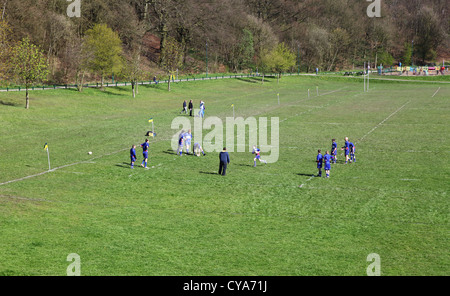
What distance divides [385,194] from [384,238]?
6.57m

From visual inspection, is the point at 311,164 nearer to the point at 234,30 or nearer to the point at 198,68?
the point at 198,68

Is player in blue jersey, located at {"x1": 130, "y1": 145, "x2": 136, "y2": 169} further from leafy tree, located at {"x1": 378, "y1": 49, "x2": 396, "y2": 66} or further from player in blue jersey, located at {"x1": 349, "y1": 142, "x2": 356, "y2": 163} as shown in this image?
leafy tree, located at {"x1": 378, "y1": 49, "x2": 396, "y2": 66}

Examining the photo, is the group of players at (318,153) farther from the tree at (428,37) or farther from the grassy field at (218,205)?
the tree at (428,37)

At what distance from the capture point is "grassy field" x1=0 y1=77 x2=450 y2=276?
17172mm

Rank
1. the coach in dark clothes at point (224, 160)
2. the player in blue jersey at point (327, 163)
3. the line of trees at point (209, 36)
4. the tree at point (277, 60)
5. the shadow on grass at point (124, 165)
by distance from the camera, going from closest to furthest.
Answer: the player in blue jersey at point (327, 163) < the coach in dark clothes at point (224, 160) < the shadow on grass at point (124, 165) < the line of trees at point (209, 36) < the tree at point (277, 60)

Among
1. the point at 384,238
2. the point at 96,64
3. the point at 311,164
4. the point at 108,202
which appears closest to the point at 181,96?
the point at 96,64

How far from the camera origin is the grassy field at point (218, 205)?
56.3 feet

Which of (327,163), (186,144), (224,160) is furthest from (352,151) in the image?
(186,144)

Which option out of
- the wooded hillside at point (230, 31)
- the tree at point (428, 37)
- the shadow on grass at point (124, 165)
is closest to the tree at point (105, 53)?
the wooded hillside at point (230, 31)

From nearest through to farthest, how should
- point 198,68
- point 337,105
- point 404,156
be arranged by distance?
point 404,156
point 337,105
point 198,68

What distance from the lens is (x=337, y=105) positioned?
228 feet

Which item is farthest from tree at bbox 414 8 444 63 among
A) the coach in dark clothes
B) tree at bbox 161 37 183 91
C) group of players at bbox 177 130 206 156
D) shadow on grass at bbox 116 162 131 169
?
shadow on grass at bbox 116 162 131 169

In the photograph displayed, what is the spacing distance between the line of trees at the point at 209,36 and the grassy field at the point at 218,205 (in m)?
24.3
